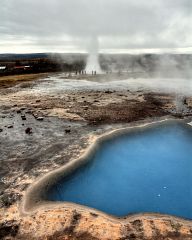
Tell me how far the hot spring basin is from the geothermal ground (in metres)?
0.72

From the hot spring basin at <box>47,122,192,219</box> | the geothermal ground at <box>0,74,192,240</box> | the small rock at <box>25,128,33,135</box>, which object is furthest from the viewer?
the small rock at <box>25,128,33,135</box>

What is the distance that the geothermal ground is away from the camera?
791 cm

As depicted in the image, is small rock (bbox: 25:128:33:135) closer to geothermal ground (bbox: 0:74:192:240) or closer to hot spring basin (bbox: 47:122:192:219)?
geothermal ground (bbox: 0:74:192:240)

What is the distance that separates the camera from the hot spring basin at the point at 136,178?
938 centimetres

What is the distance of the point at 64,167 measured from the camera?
11305 millimetres

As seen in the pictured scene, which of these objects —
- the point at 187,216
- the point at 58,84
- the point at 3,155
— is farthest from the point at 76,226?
the point at 58,84

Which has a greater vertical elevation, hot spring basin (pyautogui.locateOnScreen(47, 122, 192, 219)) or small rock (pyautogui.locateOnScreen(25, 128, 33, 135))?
small rock (pyautogui.locateOnScreen(25, 128, 33, 135))

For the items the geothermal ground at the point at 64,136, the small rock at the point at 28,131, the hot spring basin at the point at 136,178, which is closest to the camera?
the geothermal ground at the point at 64,136

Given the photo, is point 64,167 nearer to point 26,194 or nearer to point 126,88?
point 26,194

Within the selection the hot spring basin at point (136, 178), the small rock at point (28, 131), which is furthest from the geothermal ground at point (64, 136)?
the hot spring basin at point (136, 178)

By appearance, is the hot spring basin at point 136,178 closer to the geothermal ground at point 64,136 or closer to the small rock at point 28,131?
the geothermal ground at point 64,136

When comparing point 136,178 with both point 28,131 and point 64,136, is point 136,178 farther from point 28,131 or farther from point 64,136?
point 28,131

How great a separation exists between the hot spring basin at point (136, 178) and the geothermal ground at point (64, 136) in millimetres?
718

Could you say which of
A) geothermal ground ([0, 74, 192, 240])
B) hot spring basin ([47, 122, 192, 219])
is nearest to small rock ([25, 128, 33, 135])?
geothermal ground ([0, 74, 192, 240])
